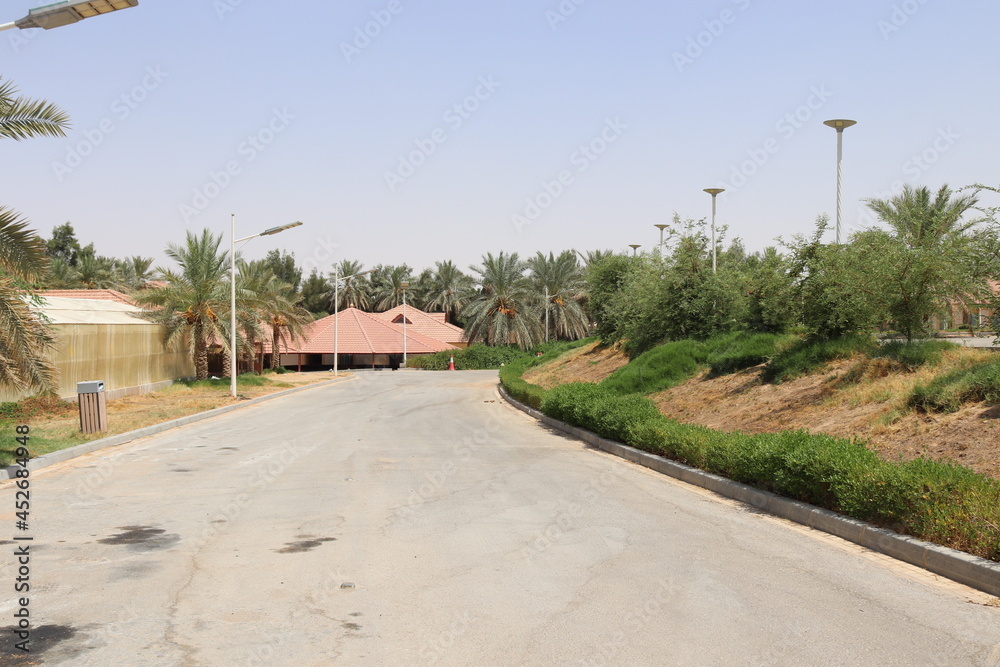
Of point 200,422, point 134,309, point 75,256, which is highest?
point 75,256

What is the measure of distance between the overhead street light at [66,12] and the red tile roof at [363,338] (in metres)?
53.3

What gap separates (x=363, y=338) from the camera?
216ft

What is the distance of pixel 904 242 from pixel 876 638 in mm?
10887

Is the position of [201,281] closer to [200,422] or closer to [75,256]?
[200,422]

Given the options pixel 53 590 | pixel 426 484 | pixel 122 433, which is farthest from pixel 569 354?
pixel 53 590

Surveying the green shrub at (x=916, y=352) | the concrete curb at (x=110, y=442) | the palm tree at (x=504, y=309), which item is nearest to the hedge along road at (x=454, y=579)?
the concrete curb at (x=110, y=442)

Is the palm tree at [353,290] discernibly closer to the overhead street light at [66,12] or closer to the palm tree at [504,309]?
the palm tree at [504,309]

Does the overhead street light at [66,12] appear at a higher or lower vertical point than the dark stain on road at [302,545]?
higher

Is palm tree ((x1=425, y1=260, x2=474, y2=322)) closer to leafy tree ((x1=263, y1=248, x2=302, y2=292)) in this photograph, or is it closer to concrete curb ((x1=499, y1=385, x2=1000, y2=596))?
Answer: leafy tree ((x1=263, y1=248, x2=302, y2=292))

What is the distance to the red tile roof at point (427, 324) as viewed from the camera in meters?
74.2

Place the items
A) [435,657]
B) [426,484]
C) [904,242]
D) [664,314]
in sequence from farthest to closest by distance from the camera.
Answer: [664,314]
[904,242]
[426,484]
[435,657]

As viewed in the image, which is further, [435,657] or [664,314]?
[664,314]

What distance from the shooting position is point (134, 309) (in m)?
35.6

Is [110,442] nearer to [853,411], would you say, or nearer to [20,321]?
[20,321]
